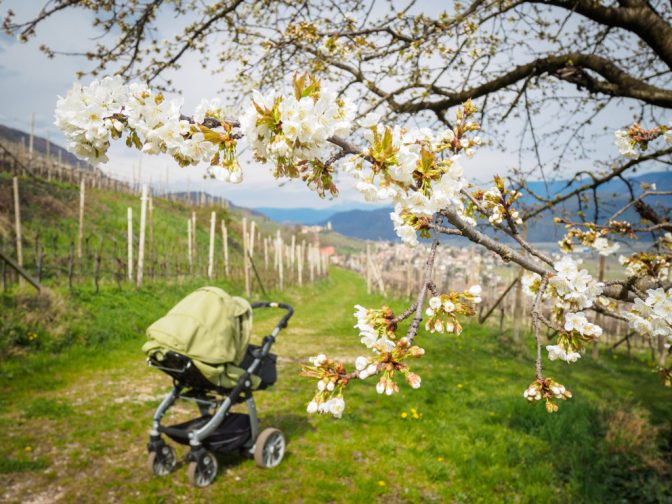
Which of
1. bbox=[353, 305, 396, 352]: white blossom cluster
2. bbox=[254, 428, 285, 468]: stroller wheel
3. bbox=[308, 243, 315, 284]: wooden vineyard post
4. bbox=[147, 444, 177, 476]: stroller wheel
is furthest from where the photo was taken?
bbox=[308, 243, 315, 284]: wooden vineyard post

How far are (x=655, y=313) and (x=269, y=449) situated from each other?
11.3 feet

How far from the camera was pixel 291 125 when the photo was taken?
1006mm

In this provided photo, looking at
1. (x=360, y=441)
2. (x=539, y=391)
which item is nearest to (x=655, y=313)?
(x=539, y=391)

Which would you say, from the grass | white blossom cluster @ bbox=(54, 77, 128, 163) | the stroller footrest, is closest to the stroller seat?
the stroller footrest

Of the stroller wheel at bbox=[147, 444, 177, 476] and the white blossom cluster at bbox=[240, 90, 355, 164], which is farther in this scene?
the stroller wheel at bbox=[147, 444, 177, 476]

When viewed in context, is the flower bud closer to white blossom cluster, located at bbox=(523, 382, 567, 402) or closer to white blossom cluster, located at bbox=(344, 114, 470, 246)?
white blossom cluster, located at bbox=(344, 114, 470, 246)

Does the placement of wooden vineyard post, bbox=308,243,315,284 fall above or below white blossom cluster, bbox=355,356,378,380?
below

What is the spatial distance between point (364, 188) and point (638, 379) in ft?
32.8

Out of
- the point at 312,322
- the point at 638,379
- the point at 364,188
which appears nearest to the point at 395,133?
the point at 364,188

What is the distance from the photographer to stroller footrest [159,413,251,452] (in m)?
3.59

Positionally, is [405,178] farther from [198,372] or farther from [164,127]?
[198,372]

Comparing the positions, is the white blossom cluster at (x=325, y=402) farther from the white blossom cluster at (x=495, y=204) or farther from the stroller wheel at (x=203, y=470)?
the stroller wheel at (x=203, y=470)

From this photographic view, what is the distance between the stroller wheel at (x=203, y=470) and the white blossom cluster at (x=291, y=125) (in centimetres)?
339

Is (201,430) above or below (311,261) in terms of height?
below
